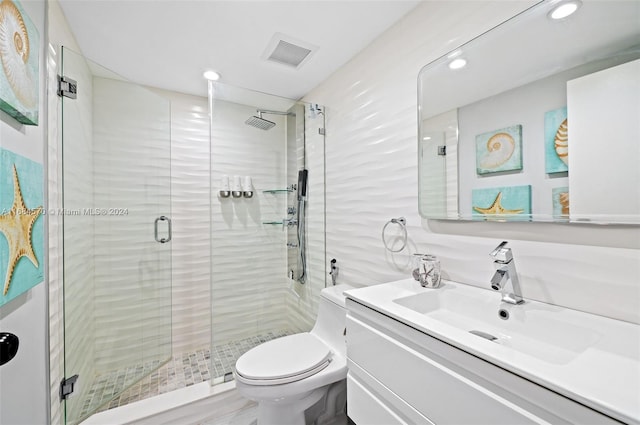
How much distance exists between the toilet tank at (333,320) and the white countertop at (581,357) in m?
0.63

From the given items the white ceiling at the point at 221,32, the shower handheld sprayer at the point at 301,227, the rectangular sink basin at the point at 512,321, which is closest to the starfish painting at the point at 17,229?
the white ceiling at the point at 221,32

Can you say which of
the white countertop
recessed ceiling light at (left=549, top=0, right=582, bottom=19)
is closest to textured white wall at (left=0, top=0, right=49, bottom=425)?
the white countertop

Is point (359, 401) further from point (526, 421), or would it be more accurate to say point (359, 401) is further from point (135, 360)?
point (135, 360)

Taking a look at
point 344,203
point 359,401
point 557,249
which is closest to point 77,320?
point 359,401

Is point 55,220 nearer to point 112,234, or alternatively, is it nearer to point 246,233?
point 112,234

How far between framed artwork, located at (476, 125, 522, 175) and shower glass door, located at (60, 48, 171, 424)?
205cm

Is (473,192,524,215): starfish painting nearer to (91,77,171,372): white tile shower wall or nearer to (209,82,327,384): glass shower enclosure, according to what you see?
(209,82,327,384): glass shower enclosure

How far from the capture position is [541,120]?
3.17 ft

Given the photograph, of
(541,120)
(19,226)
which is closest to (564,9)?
(541,120)

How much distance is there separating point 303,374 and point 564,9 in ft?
5.93

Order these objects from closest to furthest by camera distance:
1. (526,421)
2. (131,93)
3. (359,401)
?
(526,421) → (359,401) → (131,93)

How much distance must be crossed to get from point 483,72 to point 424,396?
4.12 feet

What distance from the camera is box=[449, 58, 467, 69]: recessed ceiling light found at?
3.99 ft

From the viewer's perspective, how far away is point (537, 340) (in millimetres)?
854
